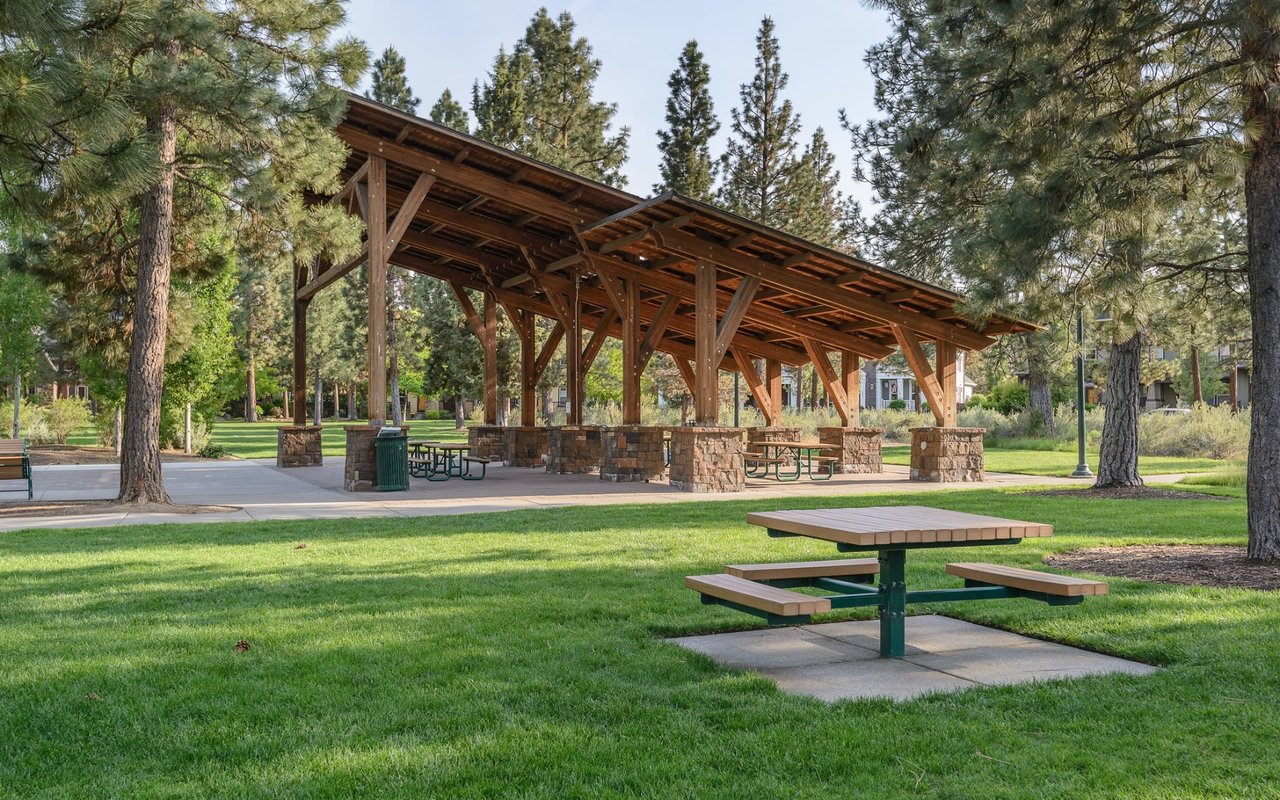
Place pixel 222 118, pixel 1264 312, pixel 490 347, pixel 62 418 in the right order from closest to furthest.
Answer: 1. pixel 1264 312
2. pixel 222 118
3. pixel 490 347
4. pixel 62 418

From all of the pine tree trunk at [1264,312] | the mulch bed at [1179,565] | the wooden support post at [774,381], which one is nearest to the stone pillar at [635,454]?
the wooden support post at [774,381]

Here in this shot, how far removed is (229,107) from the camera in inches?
407

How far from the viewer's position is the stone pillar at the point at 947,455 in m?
17.2

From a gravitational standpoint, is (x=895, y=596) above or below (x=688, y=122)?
below

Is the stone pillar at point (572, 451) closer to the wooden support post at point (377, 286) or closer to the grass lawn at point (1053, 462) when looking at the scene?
the wooden support post at point (377, 286)

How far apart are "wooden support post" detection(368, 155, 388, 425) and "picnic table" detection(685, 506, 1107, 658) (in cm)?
974

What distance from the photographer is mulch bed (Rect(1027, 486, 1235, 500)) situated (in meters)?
13.1

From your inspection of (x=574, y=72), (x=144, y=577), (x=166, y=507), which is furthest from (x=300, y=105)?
(x=574, y=72)

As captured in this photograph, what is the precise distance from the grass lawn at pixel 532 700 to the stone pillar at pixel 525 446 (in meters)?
14.2

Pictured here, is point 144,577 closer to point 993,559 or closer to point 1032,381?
point 993,559

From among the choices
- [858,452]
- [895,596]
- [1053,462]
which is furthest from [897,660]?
[1053,462]

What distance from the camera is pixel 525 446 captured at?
21.5 metres

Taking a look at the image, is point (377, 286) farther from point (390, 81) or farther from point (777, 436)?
point (390, 81)

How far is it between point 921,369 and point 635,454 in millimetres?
5300
